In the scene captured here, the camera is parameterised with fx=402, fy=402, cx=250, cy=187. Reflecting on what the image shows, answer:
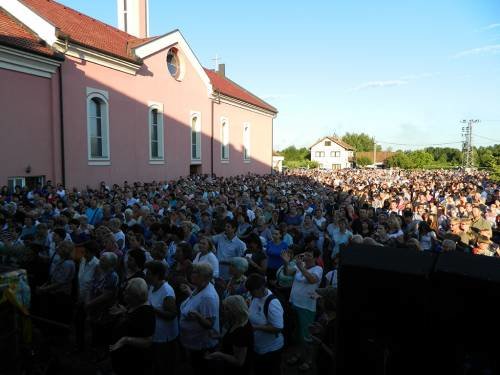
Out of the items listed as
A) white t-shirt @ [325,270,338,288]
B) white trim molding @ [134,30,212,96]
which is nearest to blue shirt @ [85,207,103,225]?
white t-shirt @ [325,270,338,288]

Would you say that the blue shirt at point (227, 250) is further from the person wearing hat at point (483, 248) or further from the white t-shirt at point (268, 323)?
the person wearing hat at point (483, 248)

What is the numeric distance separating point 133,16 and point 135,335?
26482 millimetres

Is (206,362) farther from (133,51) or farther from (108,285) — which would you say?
(133,51)

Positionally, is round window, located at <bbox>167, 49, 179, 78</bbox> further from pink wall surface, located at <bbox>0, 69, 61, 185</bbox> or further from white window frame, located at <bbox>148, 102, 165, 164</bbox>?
pink wall surface, located at <bbox>0, 69, 61, 185</bbox>

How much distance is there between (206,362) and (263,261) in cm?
204

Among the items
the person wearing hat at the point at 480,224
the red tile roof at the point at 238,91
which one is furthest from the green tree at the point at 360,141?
the person wearing hat at the point at 480,224

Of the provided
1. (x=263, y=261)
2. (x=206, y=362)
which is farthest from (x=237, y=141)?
(x=206, y=362)

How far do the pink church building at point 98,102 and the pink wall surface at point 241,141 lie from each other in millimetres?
235

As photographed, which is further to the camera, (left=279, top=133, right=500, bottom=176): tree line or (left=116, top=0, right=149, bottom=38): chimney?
(left=279, top=133, right=500, bottom=176): tree line

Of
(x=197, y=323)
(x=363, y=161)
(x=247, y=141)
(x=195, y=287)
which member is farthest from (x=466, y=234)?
(x=363, y=161)

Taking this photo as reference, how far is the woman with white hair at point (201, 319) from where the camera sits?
3773 millimetres

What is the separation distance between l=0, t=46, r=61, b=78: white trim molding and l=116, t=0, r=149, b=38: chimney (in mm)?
12097

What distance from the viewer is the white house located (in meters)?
80.4

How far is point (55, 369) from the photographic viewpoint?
4.58 metres
